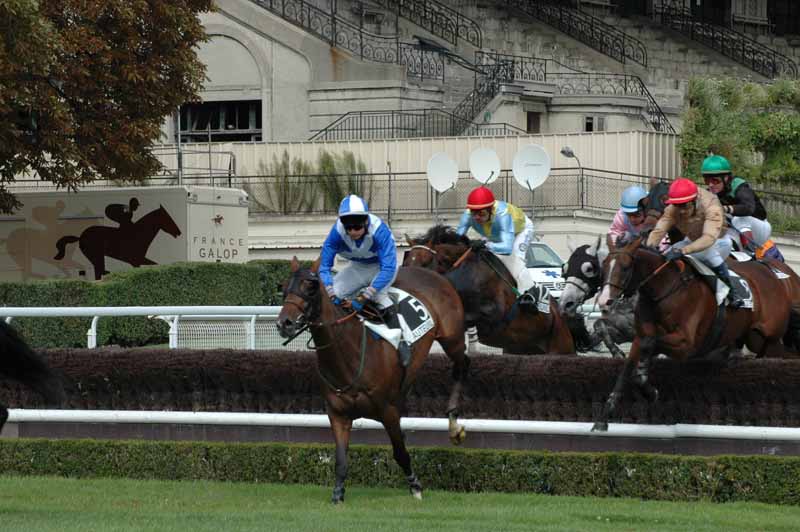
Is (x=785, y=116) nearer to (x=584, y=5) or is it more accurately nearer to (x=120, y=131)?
(x=584, y=5)

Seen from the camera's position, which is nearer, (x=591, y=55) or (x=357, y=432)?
(x=357, y=432)

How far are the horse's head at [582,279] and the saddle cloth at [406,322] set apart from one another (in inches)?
44.0

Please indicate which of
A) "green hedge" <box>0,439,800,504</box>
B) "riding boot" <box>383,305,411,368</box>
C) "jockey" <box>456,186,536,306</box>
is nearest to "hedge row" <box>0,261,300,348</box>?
"green hedge" <box>0,439,800,504</box>

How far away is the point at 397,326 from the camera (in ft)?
41.1

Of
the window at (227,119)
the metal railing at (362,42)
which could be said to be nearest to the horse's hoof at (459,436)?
the metal railing at (362,42)

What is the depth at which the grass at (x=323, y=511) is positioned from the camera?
427 inches

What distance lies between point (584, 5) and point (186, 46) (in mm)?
21188

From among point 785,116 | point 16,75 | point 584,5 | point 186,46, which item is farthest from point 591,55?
point 16,75

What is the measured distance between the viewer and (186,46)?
28953mm

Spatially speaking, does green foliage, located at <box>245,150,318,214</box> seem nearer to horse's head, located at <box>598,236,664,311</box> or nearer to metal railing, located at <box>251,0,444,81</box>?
metal railing, located at <box>251,0,444,81</box>

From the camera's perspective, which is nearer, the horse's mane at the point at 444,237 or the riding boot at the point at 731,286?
the riding boot at the point at 731,286

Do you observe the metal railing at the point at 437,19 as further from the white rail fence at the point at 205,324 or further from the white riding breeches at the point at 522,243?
the white riding breeches at the point at 522,243

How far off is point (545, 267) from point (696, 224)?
42.3ft

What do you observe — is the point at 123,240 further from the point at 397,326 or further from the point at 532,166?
the point at 397,326
